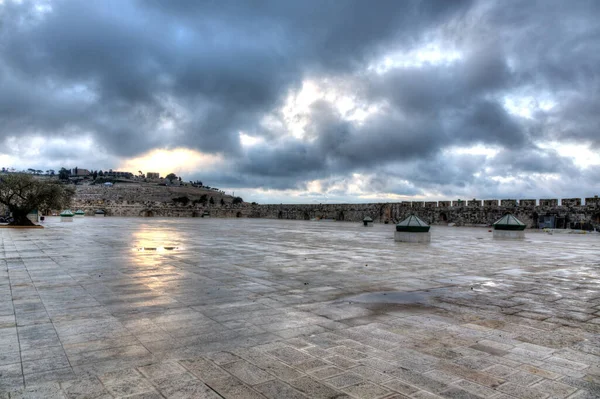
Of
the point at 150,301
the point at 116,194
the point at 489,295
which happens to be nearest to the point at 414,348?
the point at 489,295

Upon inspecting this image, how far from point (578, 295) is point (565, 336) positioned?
261 centimetres

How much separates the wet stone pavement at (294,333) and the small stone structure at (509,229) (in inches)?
460

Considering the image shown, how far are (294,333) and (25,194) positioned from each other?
84.8 ft

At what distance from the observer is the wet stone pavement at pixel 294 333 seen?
2881 millimetres

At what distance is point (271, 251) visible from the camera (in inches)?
471

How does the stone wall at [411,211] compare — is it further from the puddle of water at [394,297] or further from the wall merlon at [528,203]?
the puddle of water at [394,297]

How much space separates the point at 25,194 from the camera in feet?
78.0

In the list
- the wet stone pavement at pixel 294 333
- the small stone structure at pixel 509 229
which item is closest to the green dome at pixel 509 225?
the small stone structure at pixel 509 229

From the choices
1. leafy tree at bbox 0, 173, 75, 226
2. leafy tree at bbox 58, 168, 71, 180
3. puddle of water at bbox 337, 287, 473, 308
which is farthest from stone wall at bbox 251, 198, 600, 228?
leafy tree at bbox 58, 168, 71, 180

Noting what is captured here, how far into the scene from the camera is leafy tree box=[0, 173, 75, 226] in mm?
22641

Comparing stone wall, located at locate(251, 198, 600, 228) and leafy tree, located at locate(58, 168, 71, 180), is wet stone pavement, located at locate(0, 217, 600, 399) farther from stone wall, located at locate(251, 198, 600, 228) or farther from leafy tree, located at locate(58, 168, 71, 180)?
leafy tree, located at locate(58, 168, 71, 180)

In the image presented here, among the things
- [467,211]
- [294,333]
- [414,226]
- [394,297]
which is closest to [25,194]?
[414,226]

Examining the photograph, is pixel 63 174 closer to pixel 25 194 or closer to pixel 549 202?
pixel 25 194

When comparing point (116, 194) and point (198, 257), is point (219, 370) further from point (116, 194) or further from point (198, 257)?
point (116, 194)
